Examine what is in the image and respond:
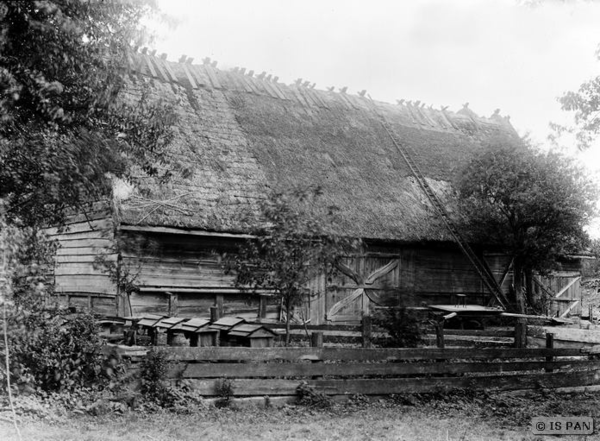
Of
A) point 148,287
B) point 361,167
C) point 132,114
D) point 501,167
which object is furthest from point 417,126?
point 132,114

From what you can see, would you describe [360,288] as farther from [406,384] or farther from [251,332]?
[251,332]

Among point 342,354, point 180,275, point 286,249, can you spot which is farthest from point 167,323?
point 180,275

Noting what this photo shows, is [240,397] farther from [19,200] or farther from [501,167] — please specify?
[501,167]

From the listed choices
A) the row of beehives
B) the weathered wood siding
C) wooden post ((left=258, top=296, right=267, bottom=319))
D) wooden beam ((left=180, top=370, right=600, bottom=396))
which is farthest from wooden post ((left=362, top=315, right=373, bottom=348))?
the weathered wood siding

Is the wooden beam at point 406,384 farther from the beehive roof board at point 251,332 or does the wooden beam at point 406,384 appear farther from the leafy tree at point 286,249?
the leafy tree at point 286,249

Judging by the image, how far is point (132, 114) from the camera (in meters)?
9.15

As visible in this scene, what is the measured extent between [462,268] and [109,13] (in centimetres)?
1318

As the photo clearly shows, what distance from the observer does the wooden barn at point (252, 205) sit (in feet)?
46.8

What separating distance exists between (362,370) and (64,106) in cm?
558

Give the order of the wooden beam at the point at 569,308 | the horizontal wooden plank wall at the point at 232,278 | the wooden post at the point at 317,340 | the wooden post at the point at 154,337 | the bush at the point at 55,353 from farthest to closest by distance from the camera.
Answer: the wooden beam at the point at 569,308 → the horizontal wooden plank wall at the point at 232,278 → the wooden post at the point at 317,340 → the wooden post at the point at 154,337 → the bush at the point at 55,353

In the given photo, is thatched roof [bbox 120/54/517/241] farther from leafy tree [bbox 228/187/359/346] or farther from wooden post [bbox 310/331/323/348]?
wooden post [bbox 310/331/323/348]

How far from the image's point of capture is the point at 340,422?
8.28m

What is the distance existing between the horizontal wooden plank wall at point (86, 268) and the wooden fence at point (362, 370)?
20.0 ft

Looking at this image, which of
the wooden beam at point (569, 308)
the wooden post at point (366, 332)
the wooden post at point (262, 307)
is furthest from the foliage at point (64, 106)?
the wooden beam at point (569, 308)
